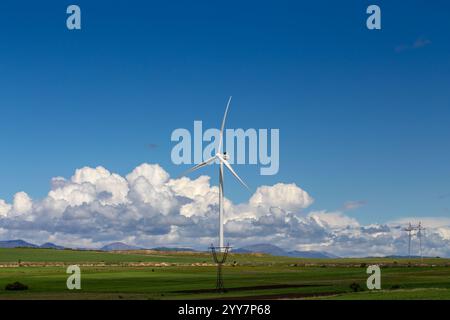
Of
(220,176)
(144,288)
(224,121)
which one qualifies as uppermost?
(224,121)

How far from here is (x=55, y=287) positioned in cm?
11081
